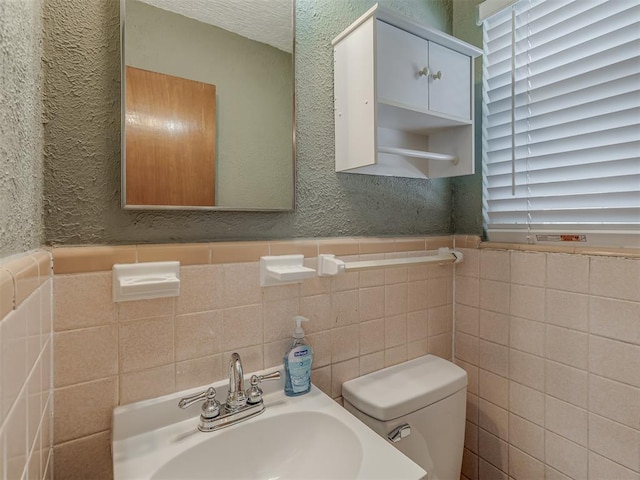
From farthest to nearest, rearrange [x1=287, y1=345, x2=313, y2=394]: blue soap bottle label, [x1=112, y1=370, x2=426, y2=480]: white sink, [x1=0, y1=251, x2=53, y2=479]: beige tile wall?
[x1=287, y1=345, x2=313, y2=394]: blue soap bottle label < [x1=112, y1=370, x2=426, y2=480]: white sink < [x1=0, y1=251, x2=53, y2=479]: beige tile wall

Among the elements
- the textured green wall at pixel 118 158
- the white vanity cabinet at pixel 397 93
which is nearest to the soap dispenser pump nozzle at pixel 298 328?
the textured green wall at pixel 118 158

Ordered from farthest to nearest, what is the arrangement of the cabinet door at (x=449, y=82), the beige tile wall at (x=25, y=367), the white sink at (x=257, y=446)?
the cabinet door at (x=449, y=82) < the white sink at (x=257, y=446) < the beige tile wall at (x=25, y=367)

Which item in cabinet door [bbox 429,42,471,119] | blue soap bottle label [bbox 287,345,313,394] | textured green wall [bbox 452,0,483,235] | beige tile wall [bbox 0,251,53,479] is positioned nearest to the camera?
beige tile wall [bbox 0,251,53,479]

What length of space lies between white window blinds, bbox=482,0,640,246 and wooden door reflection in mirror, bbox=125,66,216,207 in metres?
1.03

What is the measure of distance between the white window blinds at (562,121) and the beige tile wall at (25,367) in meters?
1.32

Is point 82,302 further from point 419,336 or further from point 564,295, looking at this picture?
point 564,295

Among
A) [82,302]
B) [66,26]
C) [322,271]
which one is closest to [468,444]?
[322,271]

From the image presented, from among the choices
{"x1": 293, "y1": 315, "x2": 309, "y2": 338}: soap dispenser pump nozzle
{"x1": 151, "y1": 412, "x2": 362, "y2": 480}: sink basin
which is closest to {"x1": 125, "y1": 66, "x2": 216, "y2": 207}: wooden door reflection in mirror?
{"x1": 293, "y1": 315, "x2": 309, "y2": 338}: soap dispenser pump nozzle

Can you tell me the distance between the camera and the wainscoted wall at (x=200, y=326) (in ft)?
2.36

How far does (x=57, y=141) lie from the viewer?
2.30ft

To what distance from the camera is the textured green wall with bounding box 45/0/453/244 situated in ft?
2.32

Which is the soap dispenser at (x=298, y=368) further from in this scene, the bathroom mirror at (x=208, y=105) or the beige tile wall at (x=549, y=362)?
the beige tile wall at (x=549, y=362)

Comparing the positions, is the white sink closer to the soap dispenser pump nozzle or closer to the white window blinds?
the soap dispenser pump nozzle

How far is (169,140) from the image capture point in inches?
31.9
